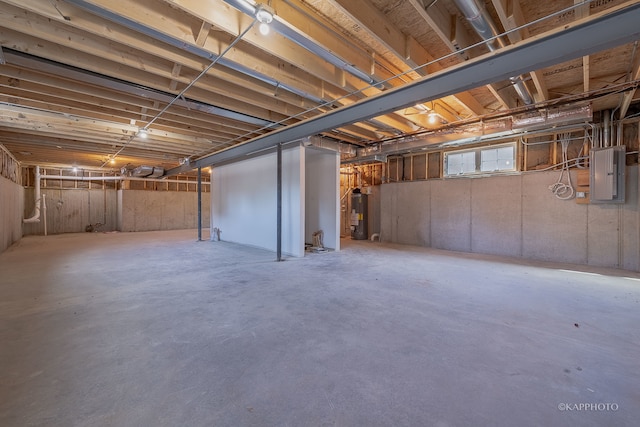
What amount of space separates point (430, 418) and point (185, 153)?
26.2ft

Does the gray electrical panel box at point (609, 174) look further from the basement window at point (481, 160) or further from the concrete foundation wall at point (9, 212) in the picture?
the concrete foundation wall at point (9, 212)

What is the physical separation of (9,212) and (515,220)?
1214 centimetres

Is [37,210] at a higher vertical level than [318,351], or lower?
higher

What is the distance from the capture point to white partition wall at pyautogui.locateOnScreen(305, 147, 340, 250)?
20.5 feet

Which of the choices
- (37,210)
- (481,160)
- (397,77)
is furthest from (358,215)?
(37,210)

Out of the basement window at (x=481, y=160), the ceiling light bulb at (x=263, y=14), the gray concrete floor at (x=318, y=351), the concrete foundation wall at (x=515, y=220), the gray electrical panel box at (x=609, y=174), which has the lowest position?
the gray concrete floor at (x=318, y=351)

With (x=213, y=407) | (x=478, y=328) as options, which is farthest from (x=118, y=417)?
(x=478, y=328)

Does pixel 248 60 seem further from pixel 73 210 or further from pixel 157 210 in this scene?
pixel 73 210

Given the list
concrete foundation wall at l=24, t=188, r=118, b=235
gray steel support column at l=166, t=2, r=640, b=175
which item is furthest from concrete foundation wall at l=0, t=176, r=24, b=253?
gray steel support column at l=166, t=2, r=640, b=175

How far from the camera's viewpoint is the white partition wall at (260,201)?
18.3 ft

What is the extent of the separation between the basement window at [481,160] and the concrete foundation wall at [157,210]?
10626 mm

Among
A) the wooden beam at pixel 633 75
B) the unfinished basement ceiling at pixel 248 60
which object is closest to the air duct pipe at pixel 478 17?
the unfinished basement ceiling at pixel 248 60

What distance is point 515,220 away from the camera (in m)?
5.53

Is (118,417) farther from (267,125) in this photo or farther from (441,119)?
(441,119)
